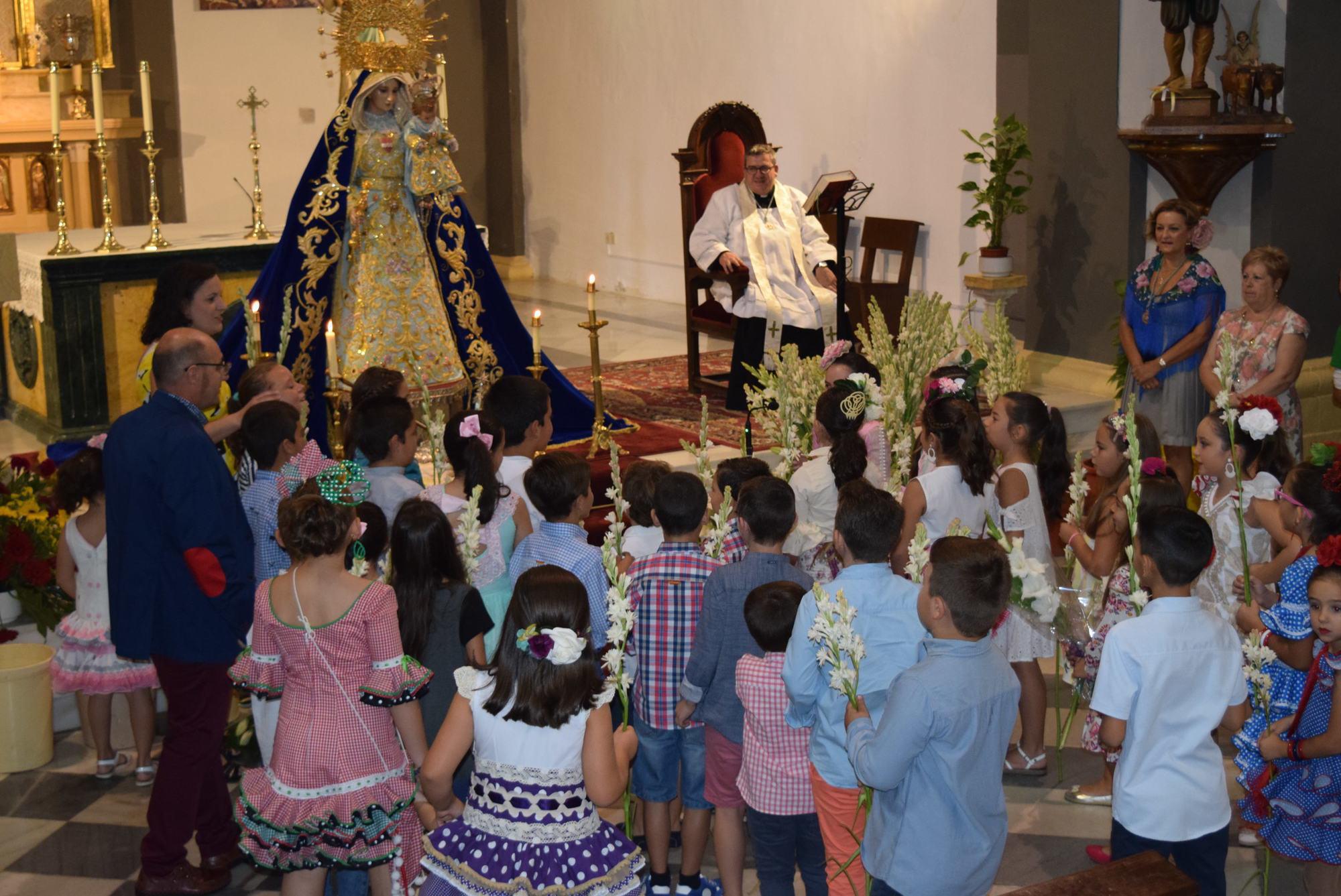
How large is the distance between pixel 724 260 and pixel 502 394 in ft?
14.5

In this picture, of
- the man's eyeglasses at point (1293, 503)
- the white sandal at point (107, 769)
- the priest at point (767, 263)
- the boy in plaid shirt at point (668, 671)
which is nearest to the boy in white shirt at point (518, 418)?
the boy in plaid shirt at point (668, 671)

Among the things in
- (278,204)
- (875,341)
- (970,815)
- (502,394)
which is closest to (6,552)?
(502,394)

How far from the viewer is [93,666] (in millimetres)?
4777

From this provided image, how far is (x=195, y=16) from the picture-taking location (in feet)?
43.1

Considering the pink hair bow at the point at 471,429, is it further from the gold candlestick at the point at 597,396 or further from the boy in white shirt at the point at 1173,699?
the gold candlestick at the point at 597,396

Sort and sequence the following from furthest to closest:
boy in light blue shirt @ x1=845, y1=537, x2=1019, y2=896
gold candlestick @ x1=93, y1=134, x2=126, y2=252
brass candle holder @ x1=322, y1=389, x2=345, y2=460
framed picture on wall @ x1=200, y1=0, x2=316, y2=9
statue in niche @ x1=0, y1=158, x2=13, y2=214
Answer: framed picture on wall @ x1=200, y1=0, x2=316, y2=9, statue in niche @ x1=0, y1=158, x2=13, y2=214, gold candlestick @ x1=93, y1=134, x2=126, y2=252, brass candle holder @ x1=322, y1=389, x2=345, y2=460, boy in light blue shirt @ x1=845, y1=537, x2=1019, y2=896

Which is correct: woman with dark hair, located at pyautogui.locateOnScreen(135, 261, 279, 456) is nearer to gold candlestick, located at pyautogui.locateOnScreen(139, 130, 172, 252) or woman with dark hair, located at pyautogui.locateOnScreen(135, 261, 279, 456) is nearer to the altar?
the altar

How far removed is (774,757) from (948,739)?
0.64 metres

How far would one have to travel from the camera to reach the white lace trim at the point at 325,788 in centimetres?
352

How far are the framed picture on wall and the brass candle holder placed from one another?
779 cm

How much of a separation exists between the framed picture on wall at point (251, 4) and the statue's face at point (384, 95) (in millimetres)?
6776

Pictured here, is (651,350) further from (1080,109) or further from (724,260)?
(1080,109)

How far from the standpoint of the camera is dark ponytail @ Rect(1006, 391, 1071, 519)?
4691 millimetres

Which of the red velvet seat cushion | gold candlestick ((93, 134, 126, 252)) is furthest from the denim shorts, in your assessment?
the red velvet seat cushion
